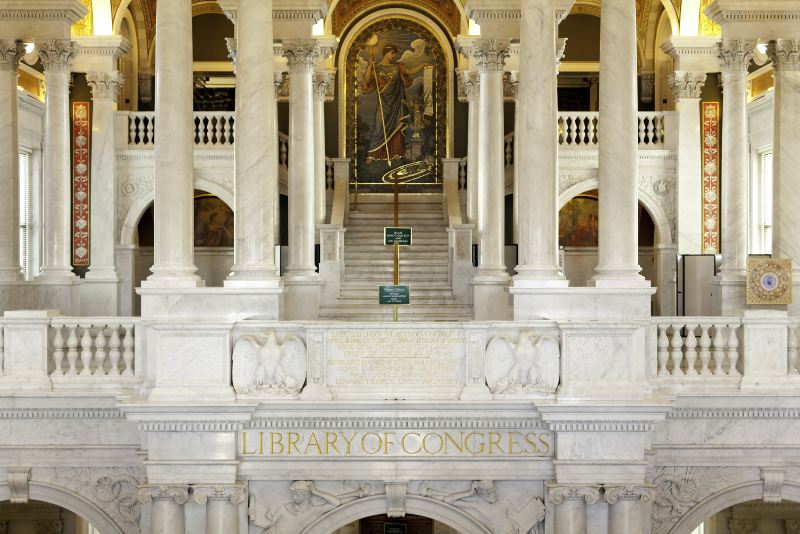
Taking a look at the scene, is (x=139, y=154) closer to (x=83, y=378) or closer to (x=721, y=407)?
(x=83, y=378)

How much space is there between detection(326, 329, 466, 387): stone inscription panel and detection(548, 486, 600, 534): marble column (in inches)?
53.5

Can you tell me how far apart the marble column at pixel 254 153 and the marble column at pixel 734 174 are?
308 inches

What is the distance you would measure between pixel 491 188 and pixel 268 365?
7.55m

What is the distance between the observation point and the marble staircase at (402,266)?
1739 centimetres

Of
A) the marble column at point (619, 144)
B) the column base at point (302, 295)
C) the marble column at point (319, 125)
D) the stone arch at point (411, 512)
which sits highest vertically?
the marble column at point (319, 125)

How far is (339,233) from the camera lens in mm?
18828

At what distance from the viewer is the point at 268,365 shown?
9547 millimetres

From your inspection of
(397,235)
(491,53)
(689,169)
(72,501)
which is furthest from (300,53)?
(689,169)

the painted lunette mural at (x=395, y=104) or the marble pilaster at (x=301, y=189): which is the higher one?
the painted lunette mural at (x=395, y=104)

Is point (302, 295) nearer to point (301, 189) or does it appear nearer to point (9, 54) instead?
point (301, 189)

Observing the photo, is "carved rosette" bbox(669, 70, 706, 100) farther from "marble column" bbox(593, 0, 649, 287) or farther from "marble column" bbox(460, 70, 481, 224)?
"marble column" bbox(593, 0, 649, 287)

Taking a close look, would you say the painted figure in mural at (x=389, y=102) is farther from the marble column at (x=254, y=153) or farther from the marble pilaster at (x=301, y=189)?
the marble column at (x=254, y=153)

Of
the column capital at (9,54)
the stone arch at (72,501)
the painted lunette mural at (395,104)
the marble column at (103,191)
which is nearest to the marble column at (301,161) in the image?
the column capital at (9,54)

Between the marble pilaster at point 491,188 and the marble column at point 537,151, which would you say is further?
the marble pilaster at point 491,188
